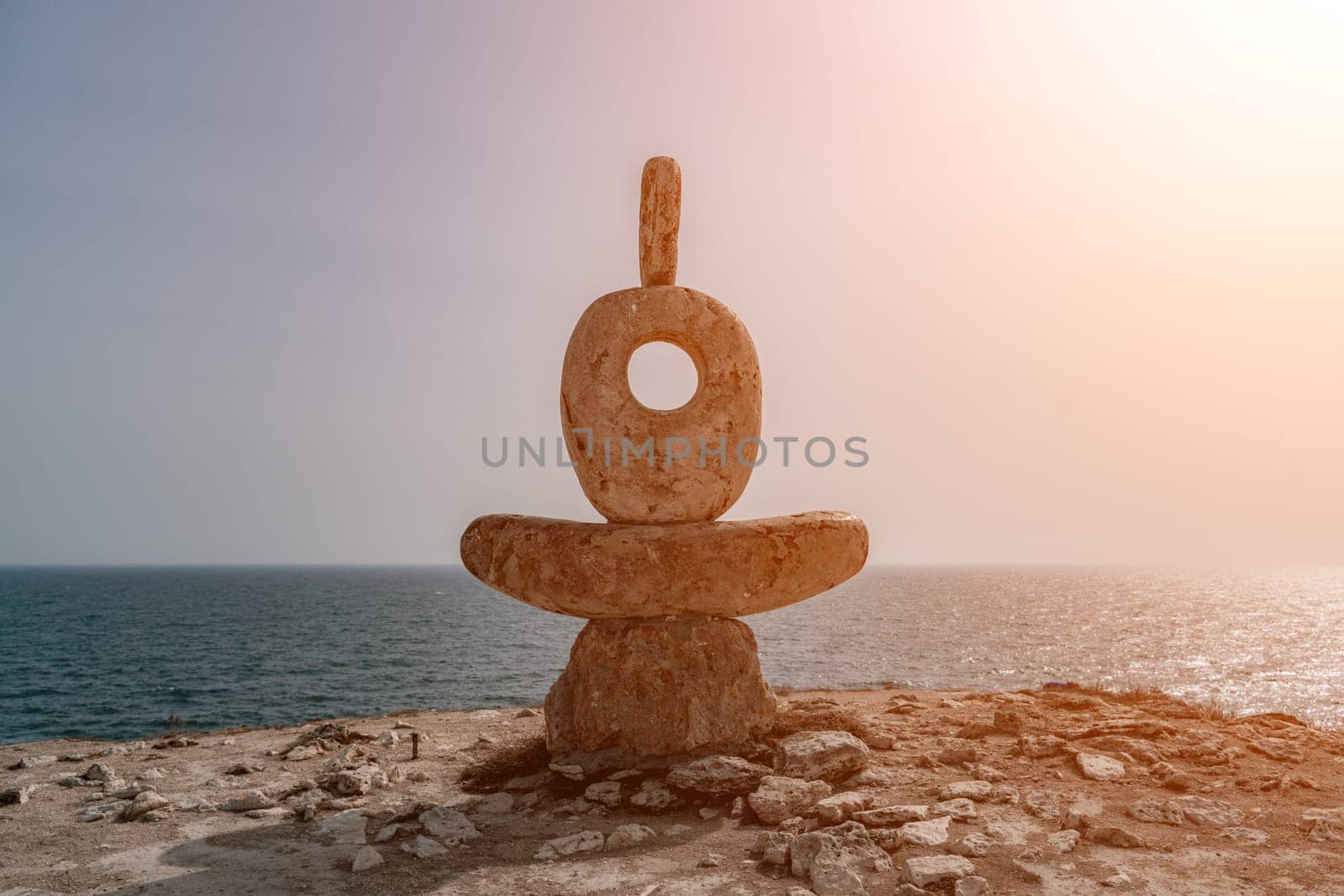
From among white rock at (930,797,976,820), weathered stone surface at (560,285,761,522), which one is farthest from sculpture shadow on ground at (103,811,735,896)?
weathered stone surface at (560,285,761,522)

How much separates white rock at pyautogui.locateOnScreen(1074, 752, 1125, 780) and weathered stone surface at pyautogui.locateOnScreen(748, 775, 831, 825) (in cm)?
206

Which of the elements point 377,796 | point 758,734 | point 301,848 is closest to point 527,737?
point 377,796

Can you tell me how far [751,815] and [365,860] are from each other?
101 inches

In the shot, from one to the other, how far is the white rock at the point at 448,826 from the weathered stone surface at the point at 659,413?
9.05ft

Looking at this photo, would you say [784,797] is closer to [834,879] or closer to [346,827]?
[834,879]

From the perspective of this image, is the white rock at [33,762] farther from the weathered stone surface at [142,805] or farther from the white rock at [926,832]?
the white rock at [926,832]

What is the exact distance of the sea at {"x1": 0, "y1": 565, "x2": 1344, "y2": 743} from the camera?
28578 millimetres

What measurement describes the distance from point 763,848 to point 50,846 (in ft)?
16.3

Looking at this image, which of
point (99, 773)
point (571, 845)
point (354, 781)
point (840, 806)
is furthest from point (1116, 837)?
point (99, 773)

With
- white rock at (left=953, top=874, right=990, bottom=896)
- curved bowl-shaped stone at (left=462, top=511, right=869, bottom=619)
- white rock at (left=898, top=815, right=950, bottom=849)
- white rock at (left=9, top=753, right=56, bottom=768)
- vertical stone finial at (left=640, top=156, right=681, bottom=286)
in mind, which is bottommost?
white rock at (left=9, top=753, right=56, bottom=768)

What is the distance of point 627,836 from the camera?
5.83 metres

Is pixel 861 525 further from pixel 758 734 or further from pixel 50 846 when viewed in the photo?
pixel 50 846

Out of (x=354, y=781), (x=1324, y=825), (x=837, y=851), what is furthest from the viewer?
(x=354, y=781)

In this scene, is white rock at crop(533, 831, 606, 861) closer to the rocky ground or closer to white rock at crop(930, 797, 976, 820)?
the rocky ground
